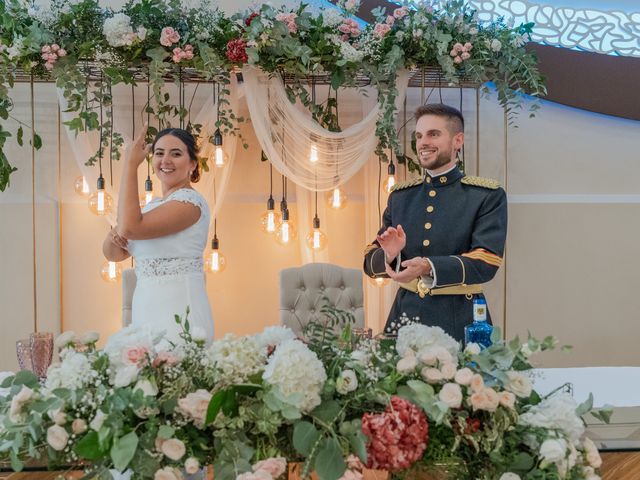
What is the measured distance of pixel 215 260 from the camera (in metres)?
3.80

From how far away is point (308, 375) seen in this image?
102cm

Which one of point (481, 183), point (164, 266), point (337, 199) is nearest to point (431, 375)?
point (481, 183)

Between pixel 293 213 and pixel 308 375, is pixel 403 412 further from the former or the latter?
pixel 293 213

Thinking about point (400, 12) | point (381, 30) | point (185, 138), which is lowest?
point (185, 138)

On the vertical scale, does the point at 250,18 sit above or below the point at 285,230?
above

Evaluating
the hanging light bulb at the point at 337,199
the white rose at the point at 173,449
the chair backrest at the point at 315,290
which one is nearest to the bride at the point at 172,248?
the chair backrest at the point at 315,290

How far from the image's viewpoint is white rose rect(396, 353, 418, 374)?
1092mm

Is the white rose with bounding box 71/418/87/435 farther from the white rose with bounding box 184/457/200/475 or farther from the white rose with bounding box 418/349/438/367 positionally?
the white rose with bounding box 418/349/438/367

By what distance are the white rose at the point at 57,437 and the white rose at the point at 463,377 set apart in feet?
2.09

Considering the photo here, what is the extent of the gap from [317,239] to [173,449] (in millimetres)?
2841

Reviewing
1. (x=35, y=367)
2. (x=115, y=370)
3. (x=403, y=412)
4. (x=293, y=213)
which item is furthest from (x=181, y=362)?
(x=293, y=213)

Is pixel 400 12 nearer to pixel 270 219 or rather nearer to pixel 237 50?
pixel 237 50

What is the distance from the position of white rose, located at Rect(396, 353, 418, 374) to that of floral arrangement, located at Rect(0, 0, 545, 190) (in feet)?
7.63

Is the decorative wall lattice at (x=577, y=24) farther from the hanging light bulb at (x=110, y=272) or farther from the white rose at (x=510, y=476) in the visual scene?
the white rose at (x=510, y=476)
